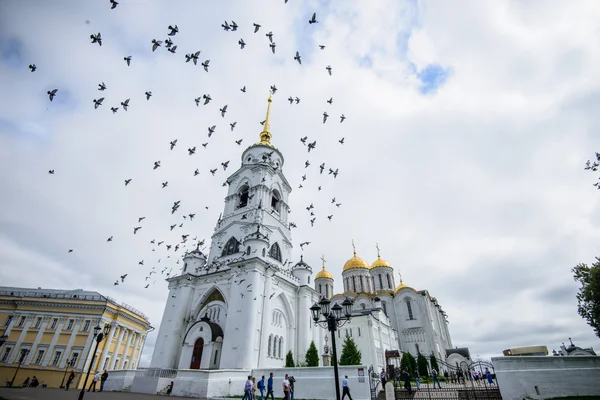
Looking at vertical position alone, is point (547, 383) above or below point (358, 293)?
below

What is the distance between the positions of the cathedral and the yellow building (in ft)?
53.3

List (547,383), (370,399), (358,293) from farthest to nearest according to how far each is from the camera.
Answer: (358,293), (370,399), (547,383)

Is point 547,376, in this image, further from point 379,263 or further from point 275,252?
point 379,263

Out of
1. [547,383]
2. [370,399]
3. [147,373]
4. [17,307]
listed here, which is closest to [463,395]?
[547,383]

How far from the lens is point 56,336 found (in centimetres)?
3150

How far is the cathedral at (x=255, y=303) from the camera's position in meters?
19.6

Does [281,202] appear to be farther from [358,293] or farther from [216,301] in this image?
[358,293]

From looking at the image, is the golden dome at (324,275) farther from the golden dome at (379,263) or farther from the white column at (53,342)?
the white column at (53,342)

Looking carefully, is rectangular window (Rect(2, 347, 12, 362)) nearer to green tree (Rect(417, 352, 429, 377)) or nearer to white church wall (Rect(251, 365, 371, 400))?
white church wall (Rect(251, 365, 371, 400))

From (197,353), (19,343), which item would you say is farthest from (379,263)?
(19,343)

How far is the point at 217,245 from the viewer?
2688 cm

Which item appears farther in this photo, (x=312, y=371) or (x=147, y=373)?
(x=147, y=373)

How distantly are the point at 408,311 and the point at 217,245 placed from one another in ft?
87.0

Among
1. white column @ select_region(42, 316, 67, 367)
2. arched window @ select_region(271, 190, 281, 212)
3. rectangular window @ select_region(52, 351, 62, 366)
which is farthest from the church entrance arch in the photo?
white column @ select_region(42, 316, 67, 367)
